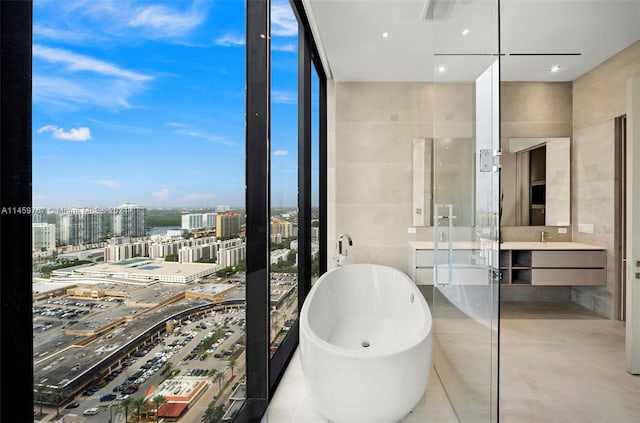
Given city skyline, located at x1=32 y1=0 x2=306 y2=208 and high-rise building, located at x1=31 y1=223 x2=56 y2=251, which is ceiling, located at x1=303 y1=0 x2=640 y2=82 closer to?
city skyline, located at x1=32 y1=0 x2=306 y2=208

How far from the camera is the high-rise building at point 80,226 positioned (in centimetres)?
58

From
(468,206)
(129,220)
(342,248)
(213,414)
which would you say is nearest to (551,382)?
(468,206)

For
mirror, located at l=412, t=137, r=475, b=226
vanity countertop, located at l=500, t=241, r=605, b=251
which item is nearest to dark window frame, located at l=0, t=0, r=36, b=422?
mirror, located at l=412, t=137, r=475, b=226

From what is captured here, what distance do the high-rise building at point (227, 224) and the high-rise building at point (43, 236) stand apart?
2.19 feet

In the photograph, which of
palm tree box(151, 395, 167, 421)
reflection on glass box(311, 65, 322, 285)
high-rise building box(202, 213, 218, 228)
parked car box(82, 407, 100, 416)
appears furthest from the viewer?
reflection on glass box(311, 65, 322, 285)

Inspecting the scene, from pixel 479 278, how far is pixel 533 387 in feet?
3.87

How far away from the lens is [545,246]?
357 cm

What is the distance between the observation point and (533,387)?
2152 mm

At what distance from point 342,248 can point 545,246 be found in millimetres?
2196

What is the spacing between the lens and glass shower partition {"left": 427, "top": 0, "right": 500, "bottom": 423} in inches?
56.3

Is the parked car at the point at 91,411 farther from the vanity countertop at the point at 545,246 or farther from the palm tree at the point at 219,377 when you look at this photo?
the vanity countertop at the point at 545,246

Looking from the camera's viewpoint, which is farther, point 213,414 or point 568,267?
point 568,267

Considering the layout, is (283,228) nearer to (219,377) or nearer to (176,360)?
(219,377)

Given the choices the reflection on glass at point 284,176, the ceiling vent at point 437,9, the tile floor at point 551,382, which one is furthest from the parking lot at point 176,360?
the ceiling vent at point 437,9
